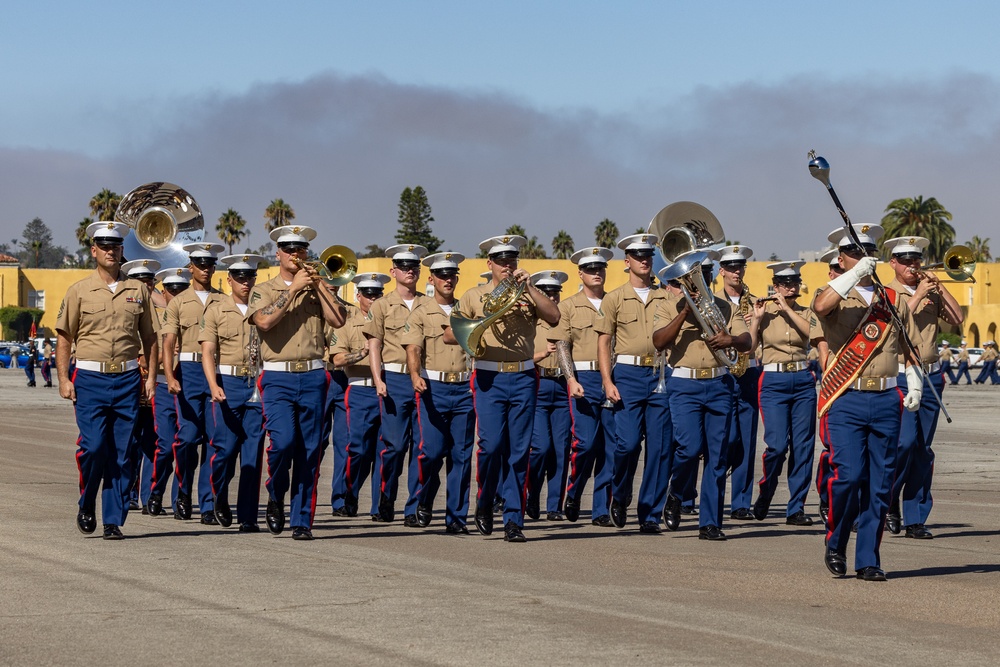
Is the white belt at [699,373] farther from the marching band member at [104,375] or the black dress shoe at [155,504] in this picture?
the black dress shoe at [155,504]

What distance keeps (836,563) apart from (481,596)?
2372 mm

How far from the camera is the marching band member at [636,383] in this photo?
12.6 metres

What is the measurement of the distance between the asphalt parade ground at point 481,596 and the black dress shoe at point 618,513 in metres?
0.13

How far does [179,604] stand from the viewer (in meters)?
8.36

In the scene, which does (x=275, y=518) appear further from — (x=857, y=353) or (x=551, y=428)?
(x=857, y=353)

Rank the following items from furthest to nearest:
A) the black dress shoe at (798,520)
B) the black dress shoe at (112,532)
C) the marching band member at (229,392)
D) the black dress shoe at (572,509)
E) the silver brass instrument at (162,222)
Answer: the silver brass instrument at (162,222), the black dress shoe at (572,509), the black dress shoe at (798,520), the marching band member at (229,392), the black dress shoe at (112,532)

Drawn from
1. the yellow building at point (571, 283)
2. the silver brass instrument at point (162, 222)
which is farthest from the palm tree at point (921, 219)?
the silver brass instrument at point (162, 222)

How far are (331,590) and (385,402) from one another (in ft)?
15.8

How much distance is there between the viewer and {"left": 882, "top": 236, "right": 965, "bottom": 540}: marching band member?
11.9m

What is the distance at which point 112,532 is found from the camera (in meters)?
11.4

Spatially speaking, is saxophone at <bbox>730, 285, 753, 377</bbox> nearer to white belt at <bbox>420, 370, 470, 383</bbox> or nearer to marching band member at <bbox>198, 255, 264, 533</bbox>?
white belt at <bbox>420, 370, 470, 383</bbox>

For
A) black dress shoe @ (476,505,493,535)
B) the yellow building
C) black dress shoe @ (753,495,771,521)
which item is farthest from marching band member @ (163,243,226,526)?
the yellow building

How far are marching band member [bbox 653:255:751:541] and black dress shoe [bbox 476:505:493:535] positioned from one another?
4.96ft

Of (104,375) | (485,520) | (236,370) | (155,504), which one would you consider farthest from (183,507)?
(485,520)
